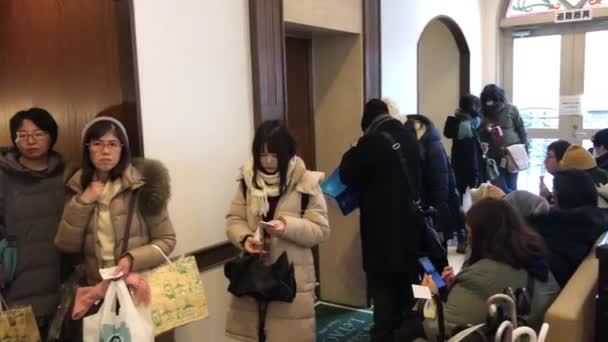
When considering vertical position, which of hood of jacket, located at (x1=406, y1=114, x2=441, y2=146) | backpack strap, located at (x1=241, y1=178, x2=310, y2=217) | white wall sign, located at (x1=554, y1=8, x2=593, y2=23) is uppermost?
white wall sign, located at (x1=554, y1=8, x2=593, y2=23)

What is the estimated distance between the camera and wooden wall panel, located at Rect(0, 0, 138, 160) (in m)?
2.31

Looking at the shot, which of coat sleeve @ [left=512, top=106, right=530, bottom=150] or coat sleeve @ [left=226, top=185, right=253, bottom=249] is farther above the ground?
coat sleeve @ [left=512, top=106, right=530, bottom=150]

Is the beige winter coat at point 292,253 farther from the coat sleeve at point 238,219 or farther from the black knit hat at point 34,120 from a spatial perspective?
the black knit hat at point 34,120

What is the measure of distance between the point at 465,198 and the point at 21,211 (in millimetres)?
4297

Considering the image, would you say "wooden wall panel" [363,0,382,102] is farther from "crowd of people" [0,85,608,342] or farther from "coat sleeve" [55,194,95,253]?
"coat sleeve" [55,194,95,253]

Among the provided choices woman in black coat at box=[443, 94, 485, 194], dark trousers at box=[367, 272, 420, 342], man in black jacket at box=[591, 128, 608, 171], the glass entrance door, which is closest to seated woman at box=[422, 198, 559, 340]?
dark trousers at box=[367, 272, 420, 342]

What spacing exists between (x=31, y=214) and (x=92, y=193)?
0.28 metres

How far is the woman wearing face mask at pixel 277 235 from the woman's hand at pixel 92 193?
59cm

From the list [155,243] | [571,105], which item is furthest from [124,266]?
[571,105]

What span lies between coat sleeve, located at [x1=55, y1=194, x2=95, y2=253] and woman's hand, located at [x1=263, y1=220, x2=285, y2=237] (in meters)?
0.66

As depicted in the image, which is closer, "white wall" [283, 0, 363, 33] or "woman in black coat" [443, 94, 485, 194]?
"white wall" [283, 0, 363, 33]

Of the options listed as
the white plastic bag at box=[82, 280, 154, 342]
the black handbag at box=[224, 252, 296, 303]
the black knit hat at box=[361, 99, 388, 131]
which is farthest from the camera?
the black knit hat at box=[361, 99, 388, 131]

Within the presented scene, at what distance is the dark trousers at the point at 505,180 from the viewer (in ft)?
16.9

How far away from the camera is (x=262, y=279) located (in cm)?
221
